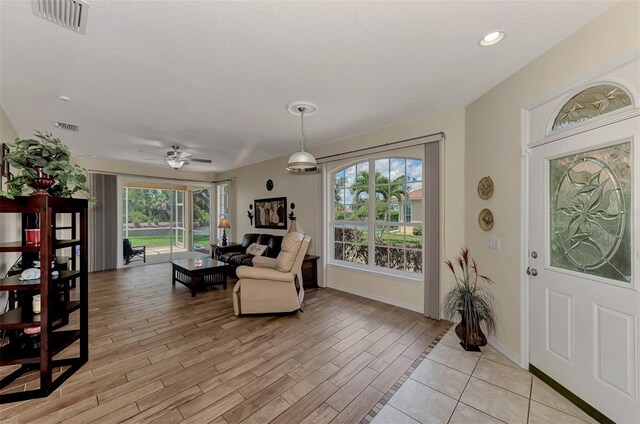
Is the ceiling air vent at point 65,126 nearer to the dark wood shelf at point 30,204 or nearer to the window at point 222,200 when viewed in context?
the dark wood shelf at point 30,204

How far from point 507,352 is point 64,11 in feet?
14.5

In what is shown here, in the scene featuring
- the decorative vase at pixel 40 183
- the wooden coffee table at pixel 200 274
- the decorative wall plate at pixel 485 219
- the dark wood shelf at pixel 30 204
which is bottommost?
the wooden coffee table at pixel 200 274

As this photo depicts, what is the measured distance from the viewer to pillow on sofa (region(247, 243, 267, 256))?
5648mm

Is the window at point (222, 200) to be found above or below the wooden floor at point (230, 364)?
above

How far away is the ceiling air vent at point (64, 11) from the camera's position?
156cm

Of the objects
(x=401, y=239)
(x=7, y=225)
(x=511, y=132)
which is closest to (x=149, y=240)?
(x=7, y=225)

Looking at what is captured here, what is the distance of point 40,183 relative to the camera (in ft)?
6.20

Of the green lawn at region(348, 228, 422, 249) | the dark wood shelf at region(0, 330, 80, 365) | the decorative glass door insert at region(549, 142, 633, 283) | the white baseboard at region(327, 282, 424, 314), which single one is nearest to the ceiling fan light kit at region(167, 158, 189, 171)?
the dark wood shelf at region(0, 330, 80, 365)

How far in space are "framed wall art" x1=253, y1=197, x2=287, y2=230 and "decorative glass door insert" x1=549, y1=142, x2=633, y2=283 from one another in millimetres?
4574

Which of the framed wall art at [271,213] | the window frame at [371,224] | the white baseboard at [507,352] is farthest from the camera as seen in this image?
the framed wall art at [271,213]

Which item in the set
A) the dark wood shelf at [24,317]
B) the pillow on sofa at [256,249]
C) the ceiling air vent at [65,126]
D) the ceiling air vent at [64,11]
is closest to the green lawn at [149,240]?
the pillow on sofa at [256,249]

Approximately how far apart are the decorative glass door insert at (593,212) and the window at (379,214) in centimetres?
176

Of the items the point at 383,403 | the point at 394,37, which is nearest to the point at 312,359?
the point at 383,403

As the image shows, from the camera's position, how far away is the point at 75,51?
203 centimetres
